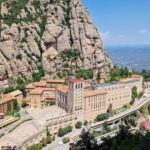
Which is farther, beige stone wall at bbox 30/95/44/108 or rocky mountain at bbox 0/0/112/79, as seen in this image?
rocky mountain at bbox 0/0/112/79

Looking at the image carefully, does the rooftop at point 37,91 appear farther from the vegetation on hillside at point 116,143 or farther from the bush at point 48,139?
the vegetation on hillside at point 116,143

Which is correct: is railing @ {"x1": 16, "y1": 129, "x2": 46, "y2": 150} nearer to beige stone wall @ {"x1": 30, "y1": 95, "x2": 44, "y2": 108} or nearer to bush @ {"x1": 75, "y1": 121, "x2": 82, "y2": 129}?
bush @ {"x1": 75, "y1": 121, "x2": 82, "y2": 129}

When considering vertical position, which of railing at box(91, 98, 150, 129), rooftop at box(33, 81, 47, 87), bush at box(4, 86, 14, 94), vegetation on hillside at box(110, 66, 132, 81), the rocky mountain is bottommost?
railing at box(91, 98, 150, 129)

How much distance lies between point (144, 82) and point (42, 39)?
3832cm

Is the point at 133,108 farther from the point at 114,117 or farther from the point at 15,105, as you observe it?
the point at 15,105

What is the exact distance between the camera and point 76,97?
9144cm

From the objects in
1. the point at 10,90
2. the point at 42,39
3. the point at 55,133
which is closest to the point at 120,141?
the point at 55,133

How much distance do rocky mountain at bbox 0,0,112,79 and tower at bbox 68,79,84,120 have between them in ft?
96.1

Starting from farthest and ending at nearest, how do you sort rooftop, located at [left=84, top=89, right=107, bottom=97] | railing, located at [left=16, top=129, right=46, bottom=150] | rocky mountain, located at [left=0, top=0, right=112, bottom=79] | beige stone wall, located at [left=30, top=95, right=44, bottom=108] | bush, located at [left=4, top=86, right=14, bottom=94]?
rocky mountain, located at [left=0, top=0, right=112, bottom=79] < bush, located at [left=4, top=86, right=14, bottom=94] < beige stone wall, located at [left=30, top=95, right=44, bottom=108] < rooftop, located at [left=84, top=89, right=107, bottom=97] < railing, located at [left=16, top=129, right=46, bottom=150]

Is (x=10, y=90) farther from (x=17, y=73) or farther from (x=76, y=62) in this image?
(x=76, y=62)

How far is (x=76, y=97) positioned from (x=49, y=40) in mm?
39692

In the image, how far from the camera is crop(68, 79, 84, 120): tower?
297 ft

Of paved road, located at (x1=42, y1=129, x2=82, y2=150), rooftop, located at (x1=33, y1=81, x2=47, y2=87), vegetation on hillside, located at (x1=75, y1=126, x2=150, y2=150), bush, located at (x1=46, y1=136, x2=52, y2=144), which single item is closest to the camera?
vegetation on hillside, located at (x1=75, y1=126, x2=150, y2=150)

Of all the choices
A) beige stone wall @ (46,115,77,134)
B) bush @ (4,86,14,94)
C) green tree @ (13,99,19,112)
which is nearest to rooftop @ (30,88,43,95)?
green tree @ (13,99,19,112)
